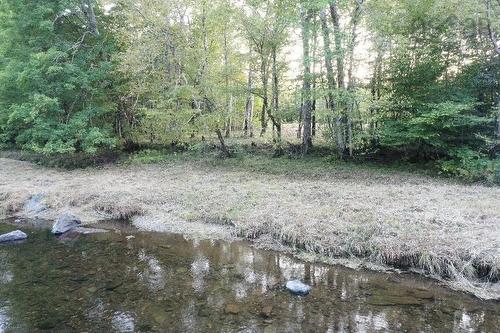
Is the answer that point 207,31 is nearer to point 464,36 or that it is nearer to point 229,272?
point 464,36

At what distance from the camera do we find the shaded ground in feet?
25.6

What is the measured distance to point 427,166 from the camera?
1562 cm

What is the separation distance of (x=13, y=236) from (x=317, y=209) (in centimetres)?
823

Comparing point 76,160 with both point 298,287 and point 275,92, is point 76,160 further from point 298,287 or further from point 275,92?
point 298,287

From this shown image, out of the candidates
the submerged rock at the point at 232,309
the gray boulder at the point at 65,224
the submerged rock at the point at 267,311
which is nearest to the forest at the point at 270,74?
the gray boulder at the point at 65,224

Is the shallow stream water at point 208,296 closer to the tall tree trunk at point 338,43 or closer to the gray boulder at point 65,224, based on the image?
the gray boulder at point 65,224

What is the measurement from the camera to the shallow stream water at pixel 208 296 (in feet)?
19.5

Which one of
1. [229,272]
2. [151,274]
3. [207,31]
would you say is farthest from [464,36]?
[151,274]

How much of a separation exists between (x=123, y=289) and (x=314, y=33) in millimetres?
13268

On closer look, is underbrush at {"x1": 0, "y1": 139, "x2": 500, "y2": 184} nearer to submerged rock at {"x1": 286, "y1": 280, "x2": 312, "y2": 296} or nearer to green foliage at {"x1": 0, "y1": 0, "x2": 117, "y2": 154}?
green foliage at {"x1": 0, "y1": 0, "x2": 117, "y2": 154}

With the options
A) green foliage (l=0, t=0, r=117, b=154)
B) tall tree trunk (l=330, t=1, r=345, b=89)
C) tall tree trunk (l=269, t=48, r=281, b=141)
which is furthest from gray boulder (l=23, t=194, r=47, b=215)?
tall tree trunk (l=330, t=1, r=345, b=89)

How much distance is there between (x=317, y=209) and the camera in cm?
1022

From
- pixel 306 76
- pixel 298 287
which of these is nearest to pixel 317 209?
pixel 298 287

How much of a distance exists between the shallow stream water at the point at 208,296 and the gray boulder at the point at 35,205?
3.31 meters
